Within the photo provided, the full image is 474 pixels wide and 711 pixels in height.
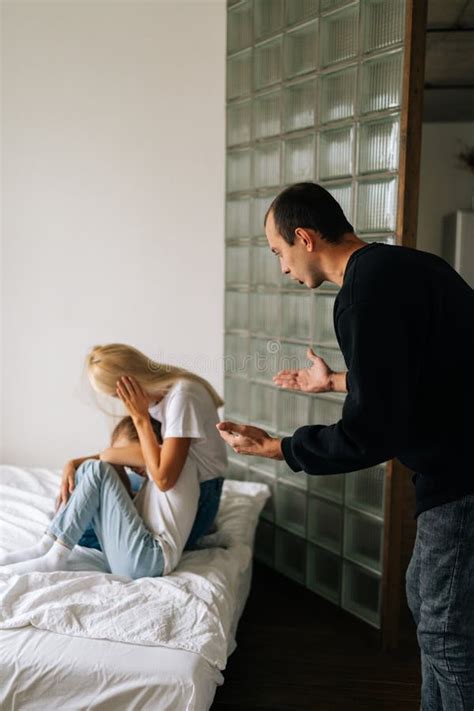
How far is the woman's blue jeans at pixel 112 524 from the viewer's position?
1866 millimetres

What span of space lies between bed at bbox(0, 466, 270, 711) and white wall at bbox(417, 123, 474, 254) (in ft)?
13.3

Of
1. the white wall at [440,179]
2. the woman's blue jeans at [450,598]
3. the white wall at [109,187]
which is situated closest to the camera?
the woman's blue jeans at [450,598]

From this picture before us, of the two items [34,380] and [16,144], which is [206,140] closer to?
[16,144]

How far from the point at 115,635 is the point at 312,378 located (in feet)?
2.48

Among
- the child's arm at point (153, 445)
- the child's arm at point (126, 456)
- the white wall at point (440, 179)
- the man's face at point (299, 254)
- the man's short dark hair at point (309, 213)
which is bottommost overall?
the child's arm at point (126, 456)

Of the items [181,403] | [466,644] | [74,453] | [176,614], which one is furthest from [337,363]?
[74,453]

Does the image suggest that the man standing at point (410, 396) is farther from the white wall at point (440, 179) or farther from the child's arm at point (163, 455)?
the white wall at point (440, 179)

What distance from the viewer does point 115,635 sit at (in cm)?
158

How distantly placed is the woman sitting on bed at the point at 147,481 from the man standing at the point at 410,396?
605 mm

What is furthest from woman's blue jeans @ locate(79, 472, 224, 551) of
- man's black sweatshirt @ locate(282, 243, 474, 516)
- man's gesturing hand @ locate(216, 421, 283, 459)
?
man's black sweatshirt @ locate(282, 243, 474, 516)

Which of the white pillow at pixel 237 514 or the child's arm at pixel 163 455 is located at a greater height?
the child's arm at pixel 163 455

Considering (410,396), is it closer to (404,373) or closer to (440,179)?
(404,373)

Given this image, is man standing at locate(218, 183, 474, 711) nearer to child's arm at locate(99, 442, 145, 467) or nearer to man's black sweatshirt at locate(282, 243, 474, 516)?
man's black sweatshirt at locate(282, 243, 474, 516)

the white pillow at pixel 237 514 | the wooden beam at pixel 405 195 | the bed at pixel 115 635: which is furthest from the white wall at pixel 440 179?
the bed at pixel 115 635
